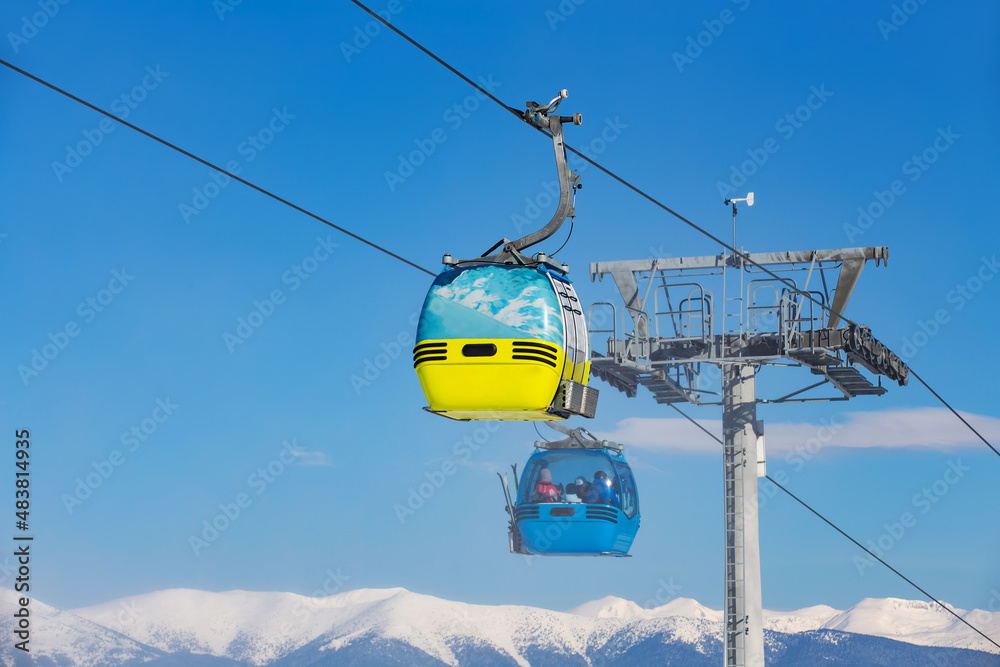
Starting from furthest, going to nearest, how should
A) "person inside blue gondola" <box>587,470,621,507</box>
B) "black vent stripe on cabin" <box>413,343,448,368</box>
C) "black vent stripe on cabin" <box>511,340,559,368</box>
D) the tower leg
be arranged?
the tower leg → "person inside blue gondola" <box>587,470,621,507</box> → "black vent stripe on cabin" <box>413,343,448,368</box> → "black vent stripe on cabin" <box>511,340,559,368</box>

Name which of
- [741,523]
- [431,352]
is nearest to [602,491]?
[741,523]

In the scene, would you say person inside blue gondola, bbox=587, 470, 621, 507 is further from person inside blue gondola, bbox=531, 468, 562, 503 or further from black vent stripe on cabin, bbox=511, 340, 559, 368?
black vent stripe on cabin, bbox=511, 340, 559, 368

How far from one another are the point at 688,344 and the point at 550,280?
13.8 m

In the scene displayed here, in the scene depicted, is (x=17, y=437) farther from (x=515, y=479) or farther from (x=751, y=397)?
(x=751, y=397)

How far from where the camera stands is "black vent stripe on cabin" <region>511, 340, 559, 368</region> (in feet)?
38.3

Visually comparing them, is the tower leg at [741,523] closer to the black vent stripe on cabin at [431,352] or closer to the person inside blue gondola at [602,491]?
the person inside blue gondola at [602,491]

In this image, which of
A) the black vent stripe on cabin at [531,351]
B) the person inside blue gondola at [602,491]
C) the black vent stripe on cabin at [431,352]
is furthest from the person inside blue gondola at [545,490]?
the black vent stripe on cabin at [531,351]

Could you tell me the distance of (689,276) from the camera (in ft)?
83.3

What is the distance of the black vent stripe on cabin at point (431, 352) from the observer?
1188 centimetres

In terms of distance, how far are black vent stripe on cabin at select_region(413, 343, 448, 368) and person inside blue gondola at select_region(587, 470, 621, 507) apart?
47.5 ft

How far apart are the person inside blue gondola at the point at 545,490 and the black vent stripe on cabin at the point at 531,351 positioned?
1501 cm

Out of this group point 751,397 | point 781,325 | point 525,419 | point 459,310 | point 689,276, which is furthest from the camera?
point 751,397

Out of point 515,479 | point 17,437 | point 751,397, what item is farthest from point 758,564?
point 17,437

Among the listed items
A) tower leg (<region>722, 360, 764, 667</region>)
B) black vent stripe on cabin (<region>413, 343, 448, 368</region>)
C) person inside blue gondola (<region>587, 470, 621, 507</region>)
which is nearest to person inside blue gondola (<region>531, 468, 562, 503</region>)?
person inside blue gondola (<region>587, 470, 621, 507</region>)
